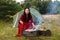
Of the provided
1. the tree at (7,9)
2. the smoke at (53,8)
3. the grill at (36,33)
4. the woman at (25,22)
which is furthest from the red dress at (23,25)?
the smoke at (53,8)

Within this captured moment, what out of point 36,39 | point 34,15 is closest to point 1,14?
point 34,15

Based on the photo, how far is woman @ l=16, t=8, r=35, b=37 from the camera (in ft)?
27.1

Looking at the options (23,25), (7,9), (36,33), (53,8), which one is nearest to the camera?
(36,33)

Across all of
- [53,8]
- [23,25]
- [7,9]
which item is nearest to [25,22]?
[23,25]

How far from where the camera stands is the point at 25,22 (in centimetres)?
842

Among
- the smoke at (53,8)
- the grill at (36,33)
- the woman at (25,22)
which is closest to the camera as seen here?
the grill at (36,33)

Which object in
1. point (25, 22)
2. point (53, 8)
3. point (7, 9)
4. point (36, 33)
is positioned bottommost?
point (36, 33)

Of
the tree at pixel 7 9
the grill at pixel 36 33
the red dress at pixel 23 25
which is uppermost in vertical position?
the tree at pixel 7 9

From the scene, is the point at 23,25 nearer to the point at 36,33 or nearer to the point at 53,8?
the point at 36,33

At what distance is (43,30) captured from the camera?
27.5 feet

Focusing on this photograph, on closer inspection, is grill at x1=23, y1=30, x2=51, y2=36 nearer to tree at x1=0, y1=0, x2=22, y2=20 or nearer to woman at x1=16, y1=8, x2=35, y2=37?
woman at x1=16, y1=8, x2=35, y2=37

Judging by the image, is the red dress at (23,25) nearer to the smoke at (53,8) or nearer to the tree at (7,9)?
the tree at (7,9)

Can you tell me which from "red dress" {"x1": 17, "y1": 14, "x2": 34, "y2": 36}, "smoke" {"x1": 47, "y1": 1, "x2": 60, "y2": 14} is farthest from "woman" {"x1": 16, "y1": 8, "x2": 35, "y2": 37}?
"smoke" {"x1": 47, "y1": 1, "x2": 60, "y2": 14}

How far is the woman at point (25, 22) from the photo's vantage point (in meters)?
8.25
